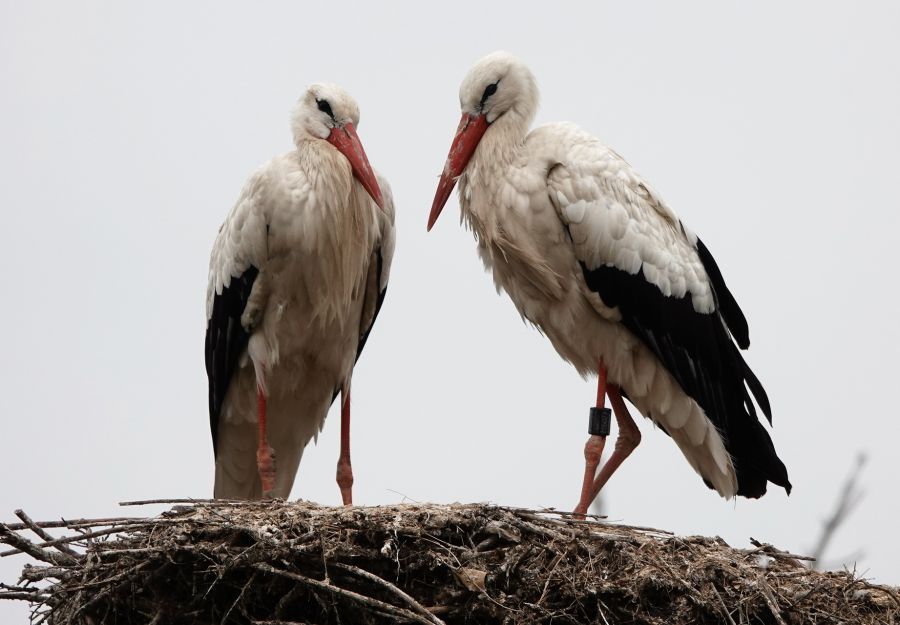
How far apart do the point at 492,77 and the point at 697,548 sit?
2.58 metres

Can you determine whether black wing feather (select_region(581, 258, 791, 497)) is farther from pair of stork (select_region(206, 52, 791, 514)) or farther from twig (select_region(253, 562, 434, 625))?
twig (select_region(253, 562, 434, 625))

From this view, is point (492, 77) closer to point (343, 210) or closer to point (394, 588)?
point (343, 210)

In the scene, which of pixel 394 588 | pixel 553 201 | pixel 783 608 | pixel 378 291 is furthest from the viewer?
pixel 378 291

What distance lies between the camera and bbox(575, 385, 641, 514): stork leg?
789 centimetres

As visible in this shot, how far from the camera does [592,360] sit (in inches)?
304

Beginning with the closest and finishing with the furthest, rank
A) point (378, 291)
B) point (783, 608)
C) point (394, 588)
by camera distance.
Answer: point (394, 588) < point (783, 608) < point (378, 291)

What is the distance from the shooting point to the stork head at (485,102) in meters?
7.87

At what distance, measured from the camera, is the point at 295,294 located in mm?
7613

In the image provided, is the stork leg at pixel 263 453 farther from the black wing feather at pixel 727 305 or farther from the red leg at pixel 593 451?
the black wing feather at pixel 727 305

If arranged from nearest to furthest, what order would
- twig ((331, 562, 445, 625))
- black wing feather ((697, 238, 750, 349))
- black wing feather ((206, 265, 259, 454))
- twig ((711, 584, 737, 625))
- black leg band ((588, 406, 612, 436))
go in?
twig ((331, 562, 445, 625)) → twig ((711, 584, 737, 625)) → black wing feather ((206, 265, 259, 454)) → black leg band ((588, 406, 612, 436)) → black wing feather ((697, 238, 750, 349))

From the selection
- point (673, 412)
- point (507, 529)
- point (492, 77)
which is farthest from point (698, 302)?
point (507, 529)

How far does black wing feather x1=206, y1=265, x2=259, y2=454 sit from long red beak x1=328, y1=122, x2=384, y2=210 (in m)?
0.63

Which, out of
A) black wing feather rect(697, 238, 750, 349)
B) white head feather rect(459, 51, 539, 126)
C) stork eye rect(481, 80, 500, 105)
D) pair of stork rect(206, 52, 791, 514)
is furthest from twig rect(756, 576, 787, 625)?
stork eye rect(481, 80, 500, 105)

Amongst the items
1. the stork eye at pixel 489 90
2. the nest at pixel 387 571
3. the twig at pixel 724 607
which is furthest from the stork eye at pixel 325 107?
the twig at pixel 724 607
